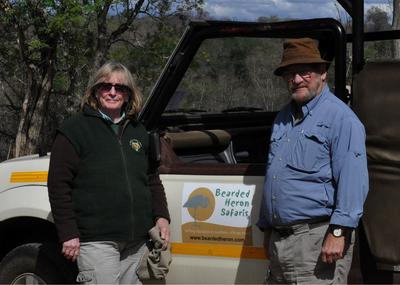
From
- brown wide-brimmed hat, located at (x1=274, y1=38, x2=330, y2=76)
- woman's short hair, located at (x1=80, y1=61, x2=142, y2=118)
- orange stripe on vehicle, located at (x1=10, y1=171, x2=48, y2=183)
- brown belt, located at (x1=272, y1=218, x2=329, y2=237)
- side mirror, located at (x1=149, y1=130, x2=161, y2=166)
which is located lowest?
brown belt, located at (x1=272, y1=218, x2=329, y2=237)

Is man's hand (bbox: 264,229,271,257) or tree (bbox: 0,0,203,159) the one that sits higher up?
tree (bbox: 0,0,203,159)

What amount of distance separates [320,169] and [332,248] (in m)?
0.33

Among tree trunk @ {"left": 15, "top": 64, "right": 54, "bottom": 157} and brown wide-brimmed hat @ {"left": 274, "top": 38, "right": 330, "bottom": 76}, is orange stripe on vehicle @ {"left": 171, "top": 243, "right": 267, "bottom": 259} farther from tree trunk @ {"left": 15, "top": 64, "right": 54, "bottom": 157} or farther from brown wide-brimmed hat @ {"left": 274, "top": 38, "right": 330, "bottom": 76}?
tree trunk @ {"left": 15, "top": 64, "right": 54, "bottom": 157}

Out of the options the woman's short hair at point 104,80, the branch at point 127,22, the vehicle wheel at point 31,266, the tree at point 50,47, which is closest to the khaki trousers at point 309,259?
the woman's short hair at point 104,80

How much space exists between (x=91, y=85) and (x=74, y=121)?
0.20 m

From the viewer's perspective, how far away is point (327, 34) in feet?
12.1

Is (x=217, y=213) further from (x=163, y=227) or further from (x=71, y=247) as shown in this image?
(x=71, y=247)

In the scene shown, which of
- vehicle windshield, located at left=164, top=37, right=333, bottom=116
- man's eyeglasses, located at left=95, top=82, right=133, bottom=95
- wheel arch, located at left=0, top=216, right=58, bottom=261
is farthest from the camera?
vehicle windshield, located at left=164, top=37, right=333, bottom=116

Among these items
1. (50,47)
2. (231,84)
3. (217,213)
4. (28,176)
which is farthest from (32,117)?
(217,213)

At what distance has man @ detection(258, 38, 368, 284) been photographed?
2762mm

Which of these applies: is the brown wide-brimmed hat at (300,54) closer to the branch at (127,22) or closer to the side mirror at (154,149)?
the side mirror at (154,149)

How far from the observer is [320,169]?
284 cm

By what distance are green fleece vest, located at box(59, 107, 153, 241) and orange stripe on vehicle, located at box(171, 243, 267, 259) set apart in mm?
450

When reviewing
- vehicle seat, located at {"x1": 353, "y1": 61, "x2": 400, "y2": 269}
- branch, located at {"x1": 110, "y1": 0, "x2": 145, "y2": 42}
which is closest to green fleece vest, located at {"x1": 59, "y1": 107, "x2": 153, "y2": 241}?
vehicle seat, located at {"x1": 353, "y1": 61, "x2": 400, "y2": 269}
